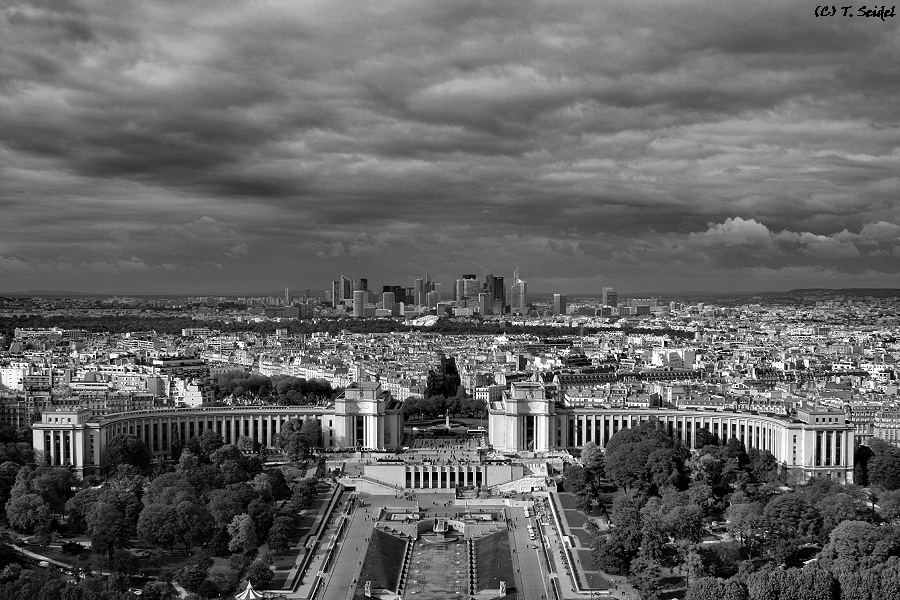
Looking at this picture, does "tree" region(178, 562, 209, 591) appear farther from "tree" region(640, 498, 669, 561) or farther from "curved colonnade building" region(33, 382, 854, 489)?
"curved colonnade building" region(33, 382, 854, 489)

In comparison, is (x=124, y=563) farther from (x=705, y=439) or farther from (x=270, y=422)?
(x=705, y=439)

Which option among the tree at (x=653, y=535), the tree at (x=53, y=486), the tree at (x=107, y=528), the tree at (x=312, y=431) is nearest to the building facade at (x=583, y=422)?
the tree at (x=312, y=431)

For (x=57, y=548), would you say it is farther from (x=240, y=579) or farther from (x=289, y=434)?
(x=289, y=434)

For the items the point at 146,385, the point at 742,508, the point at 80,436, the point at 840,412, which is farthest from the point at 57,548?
the point at 840,412

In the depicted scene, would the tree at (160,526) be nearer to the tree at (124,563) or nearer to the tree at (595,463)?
the tree at (124,563)

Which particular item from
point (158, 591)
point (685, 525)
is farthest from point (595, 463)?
point (158, 591)

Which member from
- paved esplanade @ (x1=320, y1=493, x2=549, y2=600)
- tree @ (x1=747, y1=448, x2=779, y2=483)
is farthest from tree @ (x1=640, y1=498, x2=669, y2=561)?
tree @ (x1=747, y1=448, x2=779, y2=483)

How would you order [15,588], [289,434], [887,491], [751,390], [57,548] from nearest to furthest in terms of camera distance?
[15,588] < [57,548] < [887,491] < [289,434] < [751,390]
